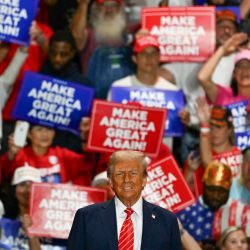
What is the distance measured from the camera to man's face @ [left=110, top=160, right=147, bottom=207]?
5801 mm

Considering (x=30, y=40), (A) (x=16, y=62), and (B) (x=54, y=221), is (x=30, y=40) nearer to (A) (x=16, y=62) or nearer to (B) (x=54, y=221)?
(A) (x=16, y=62)

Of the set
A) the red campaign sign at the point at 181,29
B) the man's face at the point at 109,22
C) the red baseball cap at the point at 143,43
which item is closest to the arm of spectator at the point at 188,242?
the red baseball cap at the point at 143,43

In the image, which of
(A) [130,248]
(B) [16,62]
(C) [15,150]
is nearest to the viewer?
(A) [130,248]

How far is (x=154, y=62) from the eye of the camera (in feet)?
32.0

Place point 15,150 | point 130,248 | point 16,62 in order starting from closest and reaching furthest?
point 130,248
point 15,150
point 16,62

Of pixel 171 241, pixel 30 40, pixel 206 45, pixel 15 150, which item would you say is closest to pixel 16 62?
pixel 30 40

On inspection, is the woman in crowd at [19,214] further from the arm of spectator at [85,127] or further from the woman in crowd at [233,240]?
the woman in crowd at [233,240]

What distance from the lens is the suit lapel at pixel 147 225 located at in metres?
5.89

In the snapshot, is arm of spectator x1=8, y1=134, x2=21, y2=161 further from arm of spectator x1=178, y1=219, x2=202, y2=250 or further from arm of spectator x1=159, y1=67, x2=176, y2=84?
arm of spectator x1=178, y1=219, x2=202, y2=250

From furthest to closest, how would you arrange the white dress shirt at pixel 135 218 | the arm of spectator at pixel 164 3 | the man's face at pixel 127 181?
the arm of spectator at pixel 164 3 → the white dress shirt at pixel 135 218 → the man's face at pixel 127 181

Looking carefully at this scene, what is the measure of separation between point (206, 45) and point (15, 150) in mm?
2036

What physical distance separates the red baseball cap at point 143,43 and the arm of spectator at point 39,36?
2.80 ft

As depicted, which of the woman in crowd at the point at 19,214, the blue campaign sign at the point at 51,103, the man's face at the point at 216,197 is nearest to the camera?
the woman in crowd at the point at 19,214

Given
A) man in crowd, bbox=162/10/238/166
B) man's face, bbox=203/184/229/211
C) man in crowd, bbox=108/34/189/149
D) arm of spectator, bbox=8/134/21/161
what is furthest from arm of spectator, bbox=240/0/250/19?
arm of spectator, bbox=8/134/21/161
